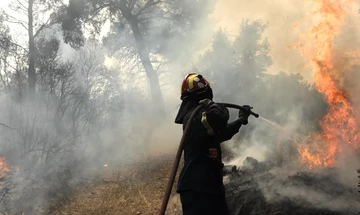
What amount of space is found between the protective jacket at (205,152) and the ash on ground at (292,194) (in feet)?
8.24

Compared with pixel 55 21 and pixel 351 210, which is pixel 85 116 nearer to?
pixel 55 21

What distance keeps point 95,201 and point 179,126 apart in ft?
32.8

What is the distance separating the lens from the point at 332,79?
7.59 metres

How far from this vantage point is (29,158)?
10.2 meters

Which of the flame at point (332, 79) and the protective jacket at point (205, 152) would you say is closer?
the protective jacket at point (205, 152)

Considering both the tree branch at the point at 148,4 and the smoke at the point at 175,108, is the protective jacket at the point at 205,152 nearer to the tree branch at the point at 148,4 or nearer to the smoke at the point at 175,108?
the smoke at the point at 175,108

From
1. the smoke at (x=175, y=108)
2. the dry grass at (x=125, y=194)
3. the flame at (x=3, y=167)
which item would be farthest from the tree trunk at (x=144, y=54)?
the flame at (x=3, y=167)

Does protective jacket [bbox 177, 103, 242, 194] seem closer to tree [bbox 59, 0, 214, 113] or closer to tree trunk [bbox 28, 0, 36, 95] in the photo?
tree trunk [bbox 28, 0, 36, 95]

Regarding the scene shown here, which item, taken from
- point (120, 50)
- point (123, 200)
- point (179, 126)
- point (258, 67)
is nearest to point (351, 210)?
point (123, 200)

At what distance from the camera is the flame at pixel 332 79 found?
7.17 meters

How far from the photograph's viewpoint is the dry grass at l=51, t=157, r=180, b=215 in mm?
7398

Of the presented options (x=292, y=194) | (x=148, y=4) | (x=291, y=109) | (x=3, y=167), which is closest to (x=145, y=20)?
(x=148, y=4)

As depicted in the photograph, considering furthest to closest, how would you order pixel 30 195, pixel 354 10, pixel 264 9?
pixel 264 9 < pixel 30 195 < pixel 354 10

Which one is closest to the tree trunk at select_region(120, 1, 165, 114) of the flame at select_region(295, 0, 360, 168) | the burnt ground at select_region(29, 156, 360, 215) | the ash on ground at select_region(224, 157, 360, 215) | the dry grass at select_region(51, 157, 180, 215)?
the dry grass at select_region(51, 157, 180, 215)
